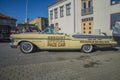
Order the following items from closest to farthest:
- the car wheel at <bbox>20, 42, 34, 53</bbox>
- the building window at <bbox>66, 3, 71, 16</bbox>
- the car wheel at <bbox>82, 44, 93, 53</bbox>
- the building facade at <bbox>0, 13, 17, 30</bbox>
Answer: the car wheel at <bbox>20, 42, 34, 53</bbox> → the car wheel at <bbox>82, 44, 93, 53</bbox> → the building window at <bbox>66, 3, 71, 16</bbox> → the building facade at <bbox>0, 13, 17, 30</bbox>

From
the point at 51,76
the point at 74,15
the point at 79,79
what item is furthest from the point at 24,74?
the point at 74,15

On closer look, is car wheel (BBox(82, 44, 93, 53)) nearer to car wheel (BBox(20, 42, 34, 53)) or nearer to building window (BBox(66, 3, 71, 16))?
car wheel (BBox(20, 42, 34, 53))

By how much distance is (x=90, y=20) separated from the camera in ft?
63.1

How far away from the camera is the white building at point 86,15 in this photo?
53.4 feet

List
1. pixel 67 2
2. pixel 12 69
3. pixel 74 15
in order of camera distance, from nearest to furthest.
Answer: pixel 12 69
pixel 74 15
pixel 67 2

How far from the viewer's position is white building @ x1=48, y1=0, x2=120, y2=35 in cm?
1627

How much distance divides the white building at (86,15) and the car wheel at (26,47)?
9743mm

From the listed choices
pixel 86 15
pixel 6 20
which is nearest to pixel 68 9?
pixel 86 15

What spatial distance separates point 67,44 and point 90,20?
11.4 meters

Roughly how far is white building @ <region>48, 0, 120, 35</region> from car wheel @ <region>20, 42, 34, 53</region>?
9743mm

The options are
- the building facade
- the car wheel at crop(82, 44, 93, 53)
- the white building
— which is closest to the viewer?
the car wheel at crop(82, 44, 93, 53)

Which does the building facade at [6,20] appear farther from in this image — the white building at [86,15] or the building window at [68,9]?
the building window at [68,9]

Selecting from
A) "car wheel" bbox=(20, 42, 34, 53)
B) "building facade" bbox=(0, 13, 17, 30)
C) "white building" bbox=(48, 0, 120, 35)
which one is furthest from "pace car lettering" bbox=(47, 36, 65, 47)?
"building facade" bbox=(0, 13, 17, 30)

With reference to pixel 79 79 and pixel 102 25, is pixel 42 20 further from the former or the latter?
pixel 79 79
